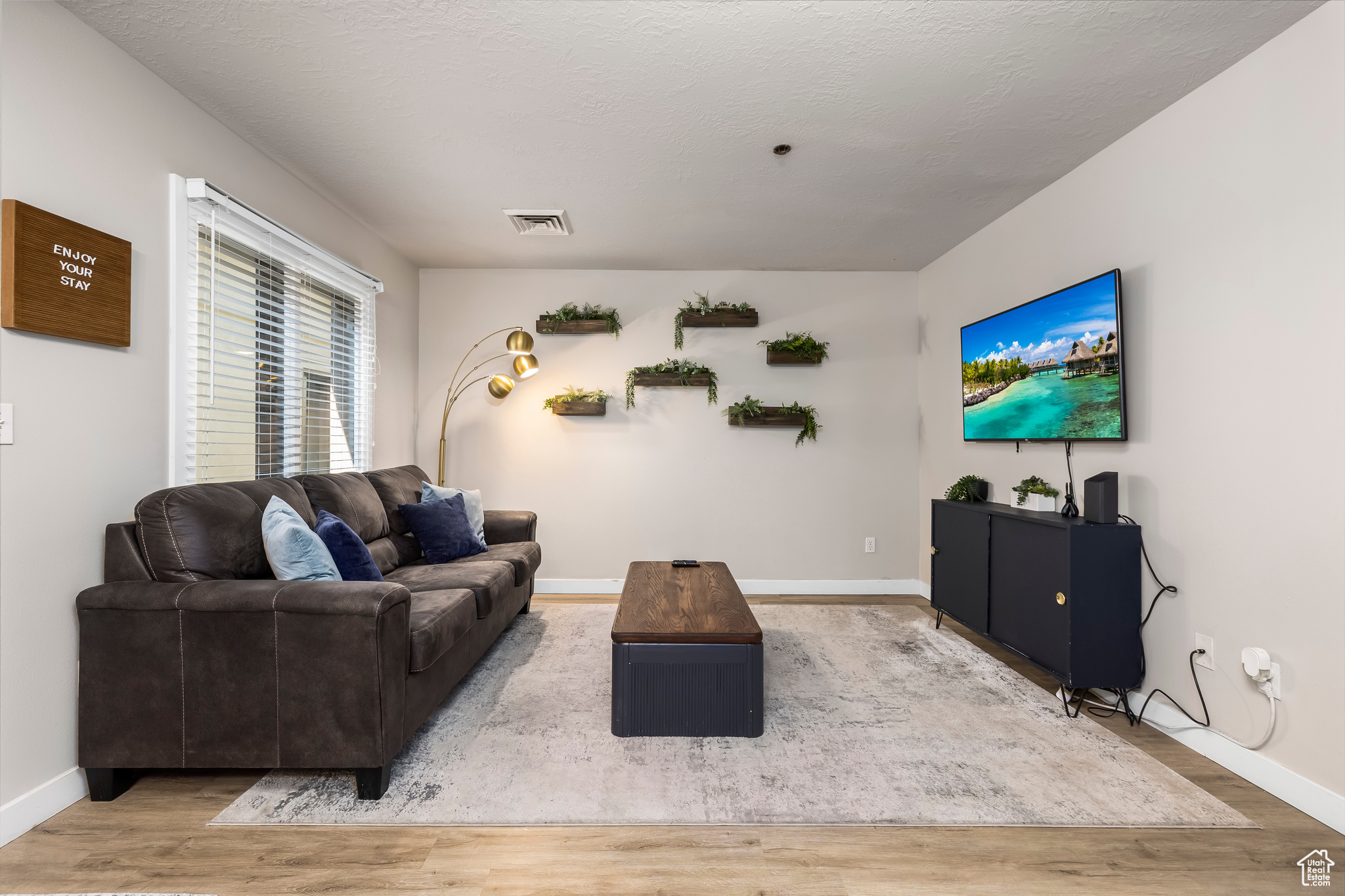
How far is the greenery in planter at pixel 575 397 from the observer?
15.8 feet

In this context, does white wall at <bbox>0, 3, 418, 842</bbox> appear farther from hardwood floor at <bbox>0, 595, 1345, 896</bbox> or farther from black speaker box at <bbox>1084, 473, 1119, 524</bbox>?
black speaker box at <bbox>1084, 473, 1119, 524</bbox>

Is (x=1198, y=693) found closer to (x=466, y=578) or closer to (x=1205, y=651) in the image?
(x=1205, y=651)

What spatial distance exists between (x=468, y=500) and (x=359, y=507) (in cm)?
82

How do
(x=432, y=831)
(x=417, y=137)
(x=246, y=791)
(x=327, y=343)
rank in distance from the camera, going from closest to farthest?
(x=432, y=831) → (x=246, y=791) → (x=417, y=137) → (x=327, y=343)

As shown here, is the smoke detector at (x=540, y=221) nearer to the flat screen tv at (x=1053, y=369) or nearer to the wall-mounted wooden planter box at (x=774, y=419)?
Answer: the wall-mounted wooden planter box at (x=774, y=419)

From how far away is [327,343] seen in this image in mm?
3658

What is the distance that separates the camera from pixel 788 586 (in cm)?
494

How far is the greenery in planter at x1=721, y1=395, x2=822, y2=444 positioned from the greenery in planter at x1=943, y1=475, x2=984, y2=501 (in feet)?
3.95

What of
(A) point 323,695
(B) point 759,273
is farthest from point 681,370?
(A) point 323,695

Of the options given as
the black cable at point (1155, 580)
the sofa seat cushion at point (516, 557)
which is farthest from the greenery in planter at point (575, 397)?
the black cable at point (1155, 580)

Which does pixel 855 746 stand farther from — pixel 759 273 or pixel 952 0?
pixel 759 273

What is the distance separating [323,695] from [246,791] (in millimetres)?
480

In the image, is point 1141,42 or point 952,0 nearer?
point 952,0

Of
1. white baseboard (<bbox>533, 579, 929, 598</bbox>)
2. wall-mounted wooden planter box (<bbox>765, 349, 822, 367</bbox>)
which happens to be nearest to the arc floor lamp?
white baseboard (<bbox>533, 579, 929, 598</bbox>)
